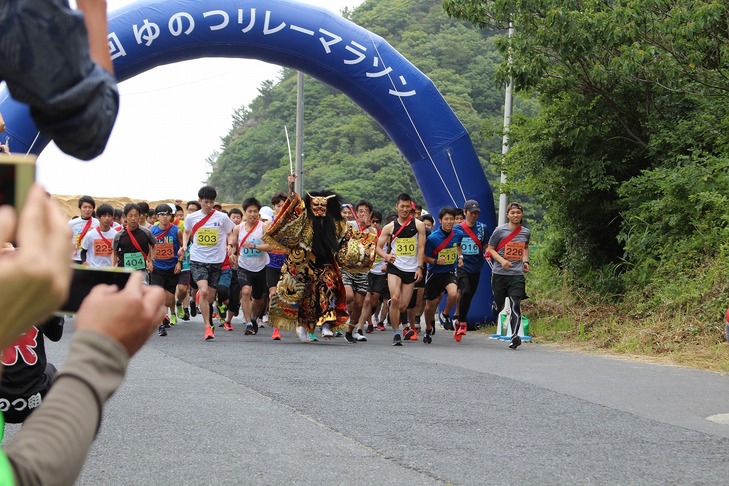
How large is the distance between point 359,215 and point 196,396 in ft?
29.5

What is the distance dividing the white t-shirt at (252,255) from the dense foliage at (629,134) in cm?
408

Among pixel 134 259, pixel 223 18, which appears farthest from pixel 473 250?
pixel 223 18

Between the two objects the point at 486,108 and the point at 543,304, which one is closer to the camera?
the point at 543,304

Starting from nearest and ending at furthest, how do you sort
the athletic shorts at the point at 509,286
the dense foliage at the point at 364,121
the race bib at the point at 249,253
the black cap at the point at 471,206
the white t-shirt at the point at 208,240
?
the athletic shorts at the point at 509,286, the white t-shirt at the point at 208,240, the black cap at the point at 471,206, the race bib at the point at 249,253, the dense foliage at the point at 364,121

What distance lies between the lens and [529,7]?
14.6 meters

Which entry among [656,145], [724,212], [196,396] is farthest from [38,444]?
[656,145]

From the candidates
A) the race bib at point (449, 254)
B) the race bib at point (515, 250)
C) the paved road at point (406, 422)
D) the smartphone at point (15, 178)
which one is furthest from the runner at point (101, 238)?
the smartphone at point (15, 178)

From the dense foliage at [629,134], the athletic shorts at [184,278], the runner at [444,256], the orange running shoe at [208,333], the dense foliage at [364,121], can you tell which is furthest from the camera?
the dense foliage at [364,121]

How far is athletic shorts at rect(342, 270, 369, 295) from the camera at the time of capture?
1589cm

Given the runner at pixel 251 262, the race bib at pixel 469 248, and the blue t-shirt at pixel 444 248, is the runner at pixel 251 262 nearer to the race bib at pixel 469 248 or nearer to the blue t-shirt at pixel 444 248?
the blue t-shirt at pixel 444 248

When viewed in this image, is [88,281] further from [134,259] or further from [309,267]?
[134,259]

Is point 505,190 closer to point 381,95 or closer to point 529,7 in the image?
point 381,95

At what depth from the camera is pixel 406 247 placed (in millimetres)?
15102

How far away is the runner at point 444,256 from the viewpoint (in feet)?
51.1
